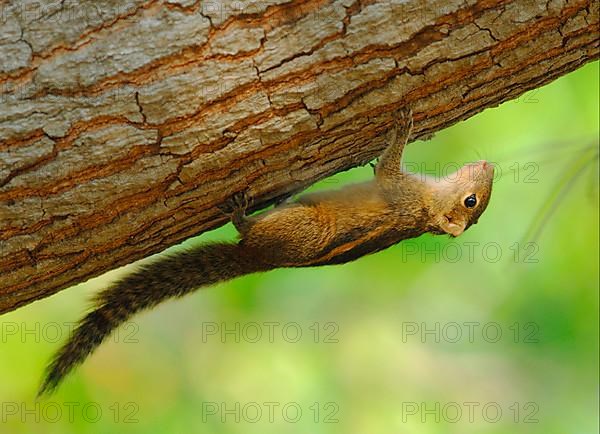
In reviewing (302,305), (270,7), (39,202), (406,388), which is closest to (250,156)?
(270,7)

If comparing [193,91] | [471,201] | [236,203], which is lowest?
[471,201]

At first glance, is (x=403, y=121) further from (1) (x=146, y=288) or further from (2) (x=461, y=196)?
(1) (x=146, y=288)

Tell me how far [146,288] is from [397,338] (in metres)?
2.82

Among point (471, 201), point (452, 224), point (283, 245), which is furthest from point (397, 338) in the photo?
point (283, 245)

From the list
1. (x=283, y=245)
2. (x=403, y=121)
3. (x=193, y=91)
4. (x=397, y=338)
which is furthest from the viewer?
(x=397, y=338)

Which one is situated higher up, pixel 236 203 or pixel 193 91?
pixel 193 91

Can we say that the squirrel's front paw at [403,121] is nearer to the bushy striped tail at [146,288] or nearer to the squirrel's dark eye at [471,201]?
the bushy striped tail at [146,288]

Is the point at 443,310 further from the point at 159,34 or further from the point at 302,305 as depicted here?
the point at 159,34

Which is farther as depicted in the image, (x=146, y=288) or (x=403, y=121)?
(x=146, y=288)

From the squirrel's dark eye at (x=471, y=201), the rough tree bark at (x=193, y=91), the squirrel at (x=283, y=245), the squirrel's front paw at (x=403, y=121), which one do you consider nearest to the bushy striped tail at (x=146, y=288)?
the squirrel at (x=283, y=245)

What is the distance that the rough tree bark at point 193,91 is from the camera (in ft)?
8.87

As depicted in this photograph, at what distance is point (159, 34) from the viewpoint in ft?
8.90

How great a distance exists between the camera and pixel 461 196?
14.5 ft

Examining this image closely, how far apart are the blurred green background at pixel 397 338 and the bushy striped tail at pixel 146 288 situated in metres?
1.13
